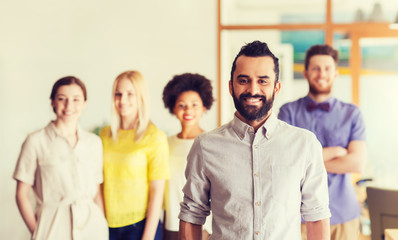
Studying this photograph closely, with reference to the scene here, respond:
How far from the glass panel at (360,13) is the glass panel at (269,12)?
20cm

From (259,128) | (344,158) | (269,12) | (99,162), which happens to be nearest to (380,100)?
(269,12)

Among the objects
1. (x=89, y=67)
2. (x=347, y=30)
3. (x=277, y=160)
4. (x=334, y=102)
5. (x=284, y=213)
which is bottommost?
(x=284, y=213)

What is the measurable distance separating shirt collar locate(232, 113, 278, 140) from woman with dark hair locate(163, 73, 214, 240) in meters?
1.23

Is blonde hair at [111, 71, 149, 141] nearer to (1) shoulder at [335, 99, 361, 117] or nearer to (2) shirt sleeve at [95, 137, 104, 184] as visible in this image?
(2) shirt sleeve at [95, 137, 104, 184]

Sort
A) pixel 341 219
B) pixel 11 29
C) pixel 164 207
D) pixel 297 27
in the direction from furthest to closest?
pixel 297 27 < pixel 11 29 < pixel 164 207 < pixel 341 219

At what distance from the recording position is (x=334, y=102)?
2898 mm

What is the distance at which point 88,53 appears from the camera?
471cm

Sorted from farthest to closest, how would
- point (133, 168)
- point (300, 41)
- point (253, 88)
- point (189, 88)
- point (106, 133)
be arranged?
point (300, 41) → point (189, 88) → point (106, 133) → point (133, 168) → point (253, 88)

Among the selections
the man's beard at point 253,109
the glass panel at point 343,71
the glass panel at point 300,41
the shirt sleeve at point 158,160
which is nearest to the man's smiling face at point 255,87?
the man's beard at point 253,109

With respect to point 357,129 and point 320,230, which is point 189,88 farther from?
point 320,230

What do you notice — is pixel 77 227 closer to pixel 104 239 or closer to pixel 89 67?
pixel 104 239

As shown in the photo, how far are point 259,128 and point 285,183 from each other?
0.68 feet

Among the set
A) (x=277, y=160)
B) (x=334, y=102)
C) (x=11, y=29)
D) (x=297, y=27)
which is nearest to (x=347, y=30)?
(x=297, y=27)

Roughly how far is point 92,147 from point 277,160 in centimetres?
150
